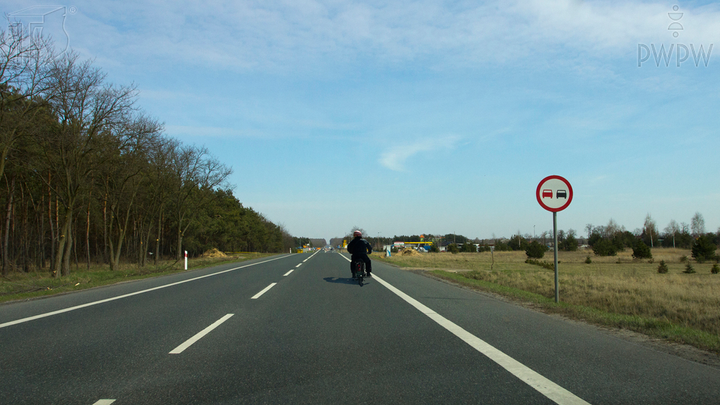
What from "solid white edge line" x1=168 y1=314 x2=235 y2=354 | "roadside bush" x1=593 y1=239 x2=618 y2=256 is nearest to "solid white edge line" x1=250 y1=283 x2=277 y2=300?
"solid white edge line" x1=168 y1=314 x2=235 y2=354

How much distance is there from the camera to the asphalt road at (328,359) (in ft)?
12.2

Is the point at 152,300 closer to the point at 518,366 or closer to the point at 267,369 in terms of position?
the point at 267,369

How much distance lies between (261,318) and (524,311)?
5.30 metres

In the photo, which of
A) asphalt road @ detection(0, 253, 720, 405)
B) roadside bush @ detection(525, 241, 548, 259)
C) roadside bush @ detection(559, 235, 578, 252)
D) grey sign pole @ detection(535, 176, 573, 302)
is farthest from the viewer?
roadside bush @ detection(559, 235, 578, 252)

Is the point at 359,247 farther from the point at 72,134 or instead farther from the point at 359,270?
the point at 72,134

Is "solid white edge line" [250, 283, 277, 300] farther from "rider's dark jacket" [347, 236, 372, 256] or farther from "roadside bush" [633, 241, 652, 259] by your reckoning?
"roadside bush" [633, 241, 652, 259]

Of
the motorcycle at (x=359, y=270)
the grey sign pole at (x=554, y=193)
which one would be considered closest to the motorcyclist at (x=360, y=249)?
the motorcycle at (x=359, y=270)

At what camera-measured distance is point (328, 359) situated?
191 inches

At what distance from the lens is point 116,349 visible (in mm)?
5344

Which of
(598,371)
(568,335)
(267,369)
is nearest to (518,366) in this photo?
(598,371)

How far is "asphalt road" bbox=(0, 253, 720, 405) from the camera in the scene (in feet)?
12.2

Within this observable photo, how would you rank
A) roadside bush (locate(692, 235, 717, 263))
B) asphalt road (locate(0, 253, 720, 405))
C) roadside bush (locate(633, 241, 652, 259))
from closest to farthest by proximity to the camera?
asphalt road (locate(0, 253, 720, 405)) → roadside bush (locate(692, 235, 717, 263)) → roadside bush (locate(633, 241, 652, 259))

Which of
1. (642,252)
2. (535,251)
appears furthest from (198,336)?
(642,252)

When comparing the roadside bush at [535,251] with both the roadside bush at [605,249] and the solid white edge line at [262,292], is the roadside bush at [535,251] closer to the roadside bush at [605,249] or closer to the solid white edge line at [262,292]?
the roadside bush at [605,249]
